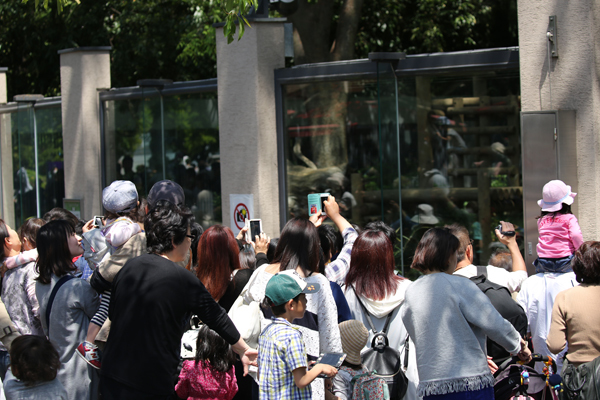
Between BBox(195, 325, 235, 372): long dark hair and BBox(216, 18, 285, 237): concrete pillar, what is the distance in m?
4.26

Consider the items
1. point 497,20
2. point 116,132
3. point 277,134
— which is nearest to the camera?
point 277,134

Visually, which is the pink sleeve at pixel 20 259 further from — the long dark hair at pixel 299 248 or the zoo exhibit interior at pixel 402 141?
the zoo exhibit interior at pixel 402 141

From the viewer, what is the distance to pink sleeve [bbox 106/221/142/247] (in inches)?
182

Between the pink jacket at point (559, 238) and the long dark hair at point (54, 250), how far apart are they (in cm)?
341

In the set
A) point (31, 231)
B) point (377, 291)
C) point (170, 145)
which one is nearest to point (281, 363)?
point (377, 291)

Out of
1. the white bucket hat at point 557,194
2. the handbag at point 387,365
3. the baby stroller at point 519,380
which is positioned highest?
the white bucket hat at point 557,194

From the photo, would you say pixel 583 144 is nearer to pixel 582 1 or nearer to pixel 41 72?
pixel 582 1

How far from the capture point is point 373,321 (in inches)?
175

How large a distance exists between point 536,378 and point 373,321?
116 centimetres

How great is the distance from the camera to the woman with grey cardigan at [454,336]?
380 centimetres

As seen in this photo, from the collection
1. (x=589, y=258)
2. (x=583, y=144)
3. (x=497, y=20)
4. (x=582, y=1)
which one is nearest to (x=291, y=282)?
(x=589, y=258)

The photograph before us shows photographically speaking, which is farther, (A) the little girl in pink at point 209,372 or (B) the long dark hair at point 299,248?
(A) the little girl in pink at point 209,372

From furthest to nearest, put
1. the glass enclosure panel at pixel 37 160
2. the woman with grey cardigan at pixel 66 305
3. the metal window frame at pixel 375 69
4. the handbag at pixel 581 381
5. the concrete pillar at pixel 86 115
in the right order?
the glass enclosure panel at pixel 37 160, the concrete pillar at pixel 86 115, the metal window frame at pixel 375 69, the woman with grey cardigan at pixel 66 305, the handbag at pixel 581 381

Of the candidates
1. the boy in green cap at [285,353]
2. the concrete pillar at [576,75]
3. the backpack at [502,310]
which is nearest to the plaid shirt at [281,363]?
the boy in green cap at [285,353]
